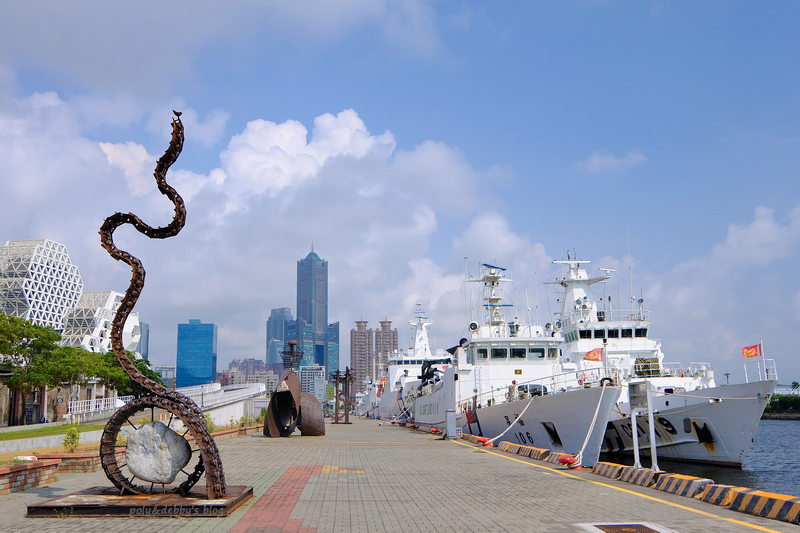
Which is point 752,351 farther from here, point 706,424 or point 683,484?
point 683,484

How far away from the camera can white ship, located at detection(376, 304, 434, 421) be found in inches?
1967

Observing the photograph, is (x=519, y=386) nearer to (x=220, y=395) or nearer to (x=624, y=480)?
(x=624, y=480)

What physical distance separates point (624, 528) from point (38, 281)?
10029cm

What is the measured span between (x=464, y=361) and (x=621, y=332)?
9937mm

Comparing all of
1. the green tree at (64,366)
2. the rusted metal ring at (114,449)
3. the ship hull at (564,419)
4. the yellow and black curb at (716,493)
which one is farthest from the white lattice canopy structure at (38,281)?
the yellow and black curb at (716,493)

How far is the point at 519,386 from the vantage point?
25.5 m

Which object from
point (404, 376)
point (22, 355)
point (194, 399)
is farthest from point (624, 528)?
point (404, 376)

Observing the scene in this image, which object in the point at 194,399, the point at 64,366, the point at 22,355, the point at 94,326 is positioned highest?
the point at 94,326

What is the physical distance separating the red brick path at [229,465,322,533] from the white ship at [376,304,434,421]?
35539 millimetres

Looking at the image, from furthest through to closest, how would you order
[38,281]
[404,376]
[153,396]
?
1. [38,281]
2. [404,376]
3. [153,396]

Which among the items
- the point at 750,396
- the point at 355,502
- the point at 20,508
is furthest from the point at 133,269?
the point at 750,396

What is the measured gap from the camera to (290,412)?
28.4m

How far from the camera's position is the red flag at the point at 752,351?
56.7 feet

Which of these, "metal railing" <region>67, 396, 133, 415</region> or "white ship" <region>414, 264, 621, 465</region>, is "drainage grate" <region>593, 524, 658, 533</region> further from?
"metal railing" <region>67, 396, 133, 415</region>
